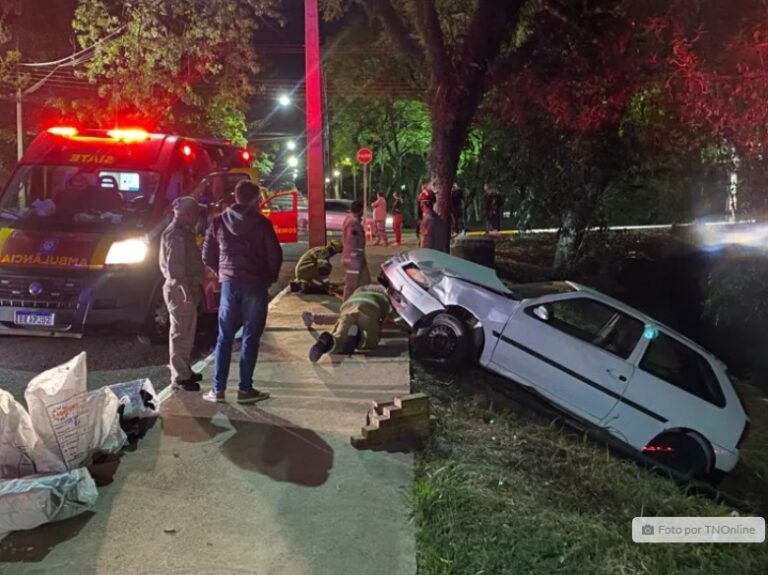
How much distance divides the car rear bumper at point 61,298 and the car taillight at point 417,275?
10.1 feet

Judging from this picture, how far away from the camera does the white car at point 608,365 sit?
6.85 metres

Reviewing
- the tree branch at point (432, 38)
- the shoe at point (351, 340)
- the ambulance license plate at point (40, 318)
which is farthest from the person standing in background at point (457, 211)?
the ambulance license plate at point (40, 318)

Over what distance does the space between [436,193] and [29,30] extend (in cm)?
1631

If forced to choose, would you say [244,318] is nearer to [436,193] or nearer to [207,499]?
[207,499]

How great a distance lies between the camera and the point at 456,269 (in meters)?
7.76

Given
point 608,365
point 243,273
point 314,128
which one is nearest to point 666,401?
point 608,365

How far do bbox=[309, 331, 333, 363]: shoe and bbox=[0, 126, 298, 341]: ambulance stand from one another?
79.4 inches

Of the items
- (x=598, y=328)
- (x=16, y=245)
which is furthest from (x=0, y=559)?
(x=598, y=328)

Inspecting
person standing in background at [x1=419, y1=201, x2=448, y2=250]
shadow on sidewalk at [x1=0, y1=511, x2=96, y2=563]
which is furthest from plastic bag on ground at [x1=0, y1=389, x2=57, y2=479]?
person standing in background at [x1=419, y1=201, x2=448, y2=250]

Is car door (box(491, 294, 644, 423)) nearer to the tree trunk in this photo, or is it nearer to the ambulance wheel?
the ambulance wheel

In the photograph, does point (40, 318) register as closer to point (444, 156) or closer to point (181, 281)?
point (181, 281)

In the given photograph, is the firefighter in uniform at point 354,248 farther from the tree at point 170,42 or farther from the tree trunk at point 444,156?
the tree at point 170,42

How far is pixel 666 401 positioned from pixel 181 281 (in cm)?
458

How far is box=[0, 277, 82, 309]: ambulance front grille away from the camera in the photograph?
7445mm
